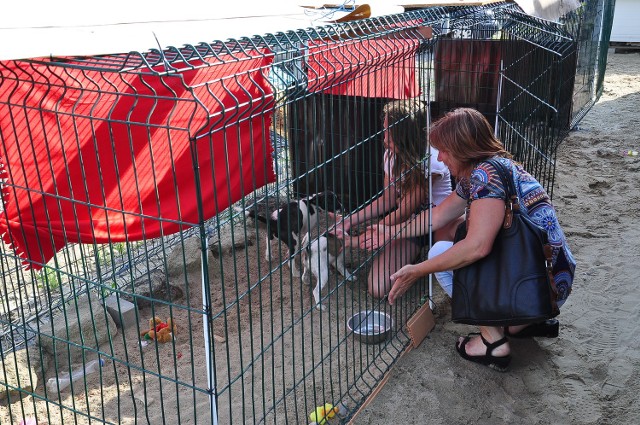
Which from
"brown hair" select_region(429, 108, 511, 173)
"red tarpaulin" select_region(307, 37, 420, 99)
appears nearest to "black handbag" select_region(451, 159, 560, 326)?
"brown hair" select_region(429, 108, 511, 173)

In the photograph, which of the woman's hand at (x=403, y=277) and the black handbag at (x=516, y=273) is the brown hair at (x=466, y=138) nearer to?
the black handbag at (x=516, y=273)

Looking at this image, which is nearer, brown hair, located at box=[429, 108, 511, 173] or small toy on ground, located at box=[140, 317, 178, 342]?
brown hair, located at box=[429, 108, 511, 173]

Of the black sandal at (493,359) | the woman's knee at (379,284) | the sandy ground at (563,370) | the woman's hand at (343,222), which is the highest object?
the woman's hand at (343,222)

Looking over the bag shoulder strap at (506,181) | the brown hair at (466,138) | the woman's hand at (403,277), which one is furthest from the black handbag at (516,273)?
the woman's hand at (403,277)

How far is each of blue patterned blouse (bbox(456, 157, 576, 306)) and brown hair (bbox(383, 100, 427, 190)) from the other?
0.87ft

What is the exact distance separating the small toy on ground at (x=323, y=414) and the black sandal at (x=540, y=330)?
1.00 meters

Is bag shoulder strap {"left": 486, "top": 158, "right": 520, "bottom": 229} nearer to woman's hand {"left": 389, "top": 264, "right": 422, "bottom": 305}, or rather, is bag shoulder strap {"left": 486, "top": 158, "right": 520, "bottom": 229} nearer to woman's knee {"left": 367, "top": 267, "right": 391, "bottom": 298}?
woman's hand {"left": 389, "top": 264, "right": 422, "bottom": 305}

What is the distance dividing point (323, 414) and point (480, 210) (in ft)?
3.35

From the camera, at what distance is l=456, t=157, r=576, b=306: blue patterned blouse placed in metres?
2.63

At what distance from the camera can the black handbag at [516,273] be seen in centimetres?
267

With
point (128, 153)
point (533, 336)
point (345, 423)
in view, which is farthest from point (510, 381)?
point (128, 153)

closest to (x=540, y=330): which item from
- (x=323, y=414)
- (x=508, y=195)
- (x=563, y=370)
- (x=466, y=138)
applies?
(x=563, y=370)

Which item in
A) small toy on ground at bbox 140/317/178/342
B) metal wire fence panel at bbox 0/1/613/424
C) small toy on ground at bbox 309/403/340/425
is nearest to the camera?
metal wire fence panel at bbox 0/1/613/424

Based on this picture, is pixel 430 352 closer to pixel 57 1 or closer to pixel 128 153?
pixel 128 153
